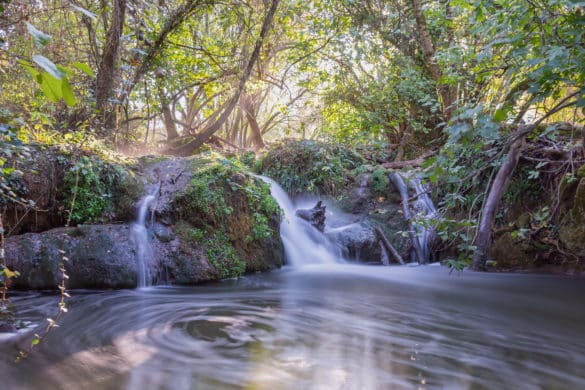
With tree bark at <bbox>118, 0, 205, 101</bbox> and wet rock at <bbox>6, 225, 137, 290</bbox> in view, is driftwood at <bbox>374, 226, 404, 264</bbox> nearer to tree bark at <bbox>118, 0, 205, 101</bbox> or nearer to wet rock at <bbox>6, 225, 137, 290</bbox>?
wet rock at <bbox>6, 225, 137, 290</bbox>

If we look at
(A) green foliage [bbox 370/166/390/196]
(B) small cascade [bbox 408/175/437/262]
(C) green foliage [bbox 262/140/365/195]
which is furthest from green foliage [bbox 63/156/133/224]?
(A) green foliage [bbox 370/166/390/196]

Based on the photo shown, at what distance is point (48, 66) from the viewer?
0.83m

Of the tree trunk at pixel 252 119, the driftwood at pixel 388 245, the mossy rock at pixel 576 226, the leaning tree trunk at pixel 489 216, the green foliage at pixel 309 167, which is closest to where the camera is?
the leaning tree trunk at pixel 489 216

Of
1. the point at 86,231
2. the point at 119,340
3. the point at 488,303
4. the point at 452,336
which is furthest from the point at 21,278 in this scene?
the point at 488,303

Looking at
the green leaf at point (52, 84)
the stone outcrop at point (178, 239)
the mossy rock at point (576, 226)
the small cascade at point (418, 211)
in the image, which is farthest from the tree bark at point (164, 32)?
the mossy rock at point (576, 226)

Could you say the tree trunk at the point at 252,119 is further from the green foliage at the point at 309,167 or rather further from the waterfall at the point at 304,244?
the waterfall at the point at 304,244

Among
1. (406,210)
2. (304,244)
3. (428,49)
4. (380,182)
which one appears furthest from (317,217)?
(428,49)

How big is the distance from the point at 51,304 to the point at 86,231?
1.33 metres

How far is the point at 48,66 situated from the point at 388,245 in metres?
7.90

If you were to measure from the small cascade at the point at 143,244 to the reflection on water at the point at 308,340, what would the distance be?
24cm

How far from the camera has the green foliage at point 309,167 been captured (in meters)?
9.83

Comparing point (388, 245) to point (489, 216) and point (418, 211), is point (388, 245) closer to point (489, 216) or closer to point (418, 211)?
point (418, 211)

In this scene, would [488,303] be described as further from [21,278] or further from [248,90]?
[248,90]

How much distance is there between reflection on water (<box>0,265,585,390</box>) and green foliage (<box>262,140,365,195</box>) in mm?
4745
